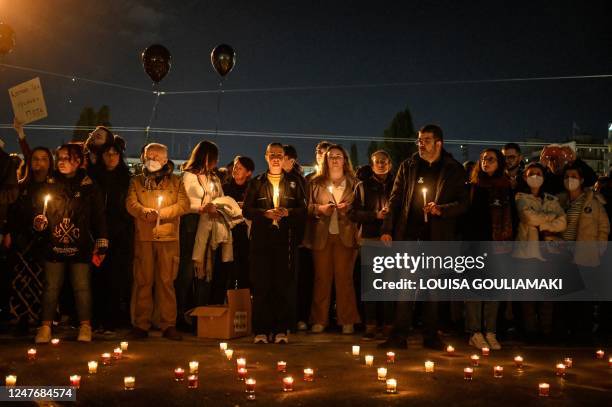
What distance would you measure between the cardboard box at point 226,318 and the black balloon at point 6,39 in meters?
5.71

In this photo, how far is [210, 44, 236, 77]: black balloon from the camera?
498 inches

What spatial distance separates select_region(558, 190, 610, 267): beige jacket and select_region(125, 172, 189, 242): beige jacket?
4.84m

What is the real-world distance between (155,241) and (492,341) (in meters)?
4.08

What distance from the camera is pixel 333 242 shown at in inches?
337

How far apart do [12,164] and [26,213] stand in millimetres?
831

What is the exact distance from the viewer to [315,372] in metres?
6.07

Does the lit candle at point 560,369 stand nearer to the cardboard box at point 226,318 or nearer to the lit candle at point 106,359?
the cardboard box at point 226,318

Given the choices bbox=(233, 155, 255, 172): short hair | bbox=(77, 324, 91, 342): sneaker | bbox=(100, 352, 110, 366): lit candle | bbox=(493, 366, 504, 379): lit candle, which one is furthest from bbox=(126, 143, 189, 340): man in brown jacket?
bbox=(493, 366, 504, 379): lit candle

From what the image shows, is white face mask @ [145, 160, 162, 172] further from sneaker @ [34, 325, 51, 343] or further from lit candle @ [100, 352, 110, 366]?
lit candle @ [100, 352, 110, 366]

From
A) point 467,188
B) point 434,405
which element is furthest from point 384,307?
point 434,405

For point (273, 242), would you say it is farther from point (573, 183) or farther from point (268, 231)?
point (573, 183)

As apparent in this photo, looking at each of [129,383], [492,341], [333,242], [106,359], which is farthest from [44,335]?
[492,341]

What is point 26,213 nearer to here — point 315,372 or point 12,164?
point 12,164

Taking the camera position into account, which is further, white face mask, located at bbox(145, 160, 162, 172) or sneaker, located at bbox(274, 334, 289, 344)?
white face mask, located at bbox(145, 160, 162, 172)
